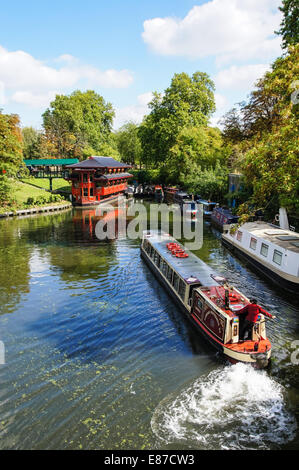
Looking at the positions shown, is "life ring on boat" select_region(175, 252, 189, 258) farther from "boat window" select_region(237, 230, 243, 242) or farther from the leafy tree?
the leafy tree

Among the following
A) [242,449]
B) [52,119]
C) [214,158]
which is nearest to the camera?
[242,449]

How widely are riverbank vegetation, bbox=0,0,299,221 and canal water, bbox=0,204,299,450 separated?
345 inches

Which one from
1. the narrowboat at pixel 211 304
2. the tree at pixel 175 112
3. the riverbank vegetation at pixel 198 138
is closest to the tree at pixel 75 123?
the riverbank vegetation at pixel 198 138

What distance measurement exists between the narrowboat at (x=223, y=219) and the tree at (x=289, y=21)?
18516 mm

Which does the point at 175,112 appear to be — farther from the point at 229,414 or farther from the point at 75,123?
the point at 229,414

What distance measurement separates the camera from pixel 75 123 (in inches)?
3659

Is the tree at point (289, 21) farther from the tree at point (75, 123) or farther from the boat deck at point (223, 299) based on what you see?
the tree at point (75, 123)

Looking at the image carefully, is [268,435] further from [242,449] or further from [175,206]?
[175,206]

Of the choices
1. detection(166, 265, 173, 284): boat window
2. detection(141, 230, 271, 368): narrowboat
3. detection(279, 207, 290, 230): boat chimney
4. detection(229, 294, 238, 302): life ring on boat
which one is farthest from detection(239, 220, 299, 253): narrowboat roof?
detection(166, 265, 173, 284): boat window

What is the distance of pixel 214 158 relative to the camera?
65438 mm

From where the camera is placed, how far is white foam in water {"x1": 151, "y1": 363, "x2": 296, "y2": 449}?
30.2 feet

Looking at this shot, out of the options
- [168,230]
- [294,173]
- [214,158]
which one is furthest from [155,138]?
[294,173]

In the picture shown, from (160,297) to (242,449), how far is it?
10.8 m

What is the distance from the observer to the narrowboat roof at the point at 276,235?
21.3 meters
